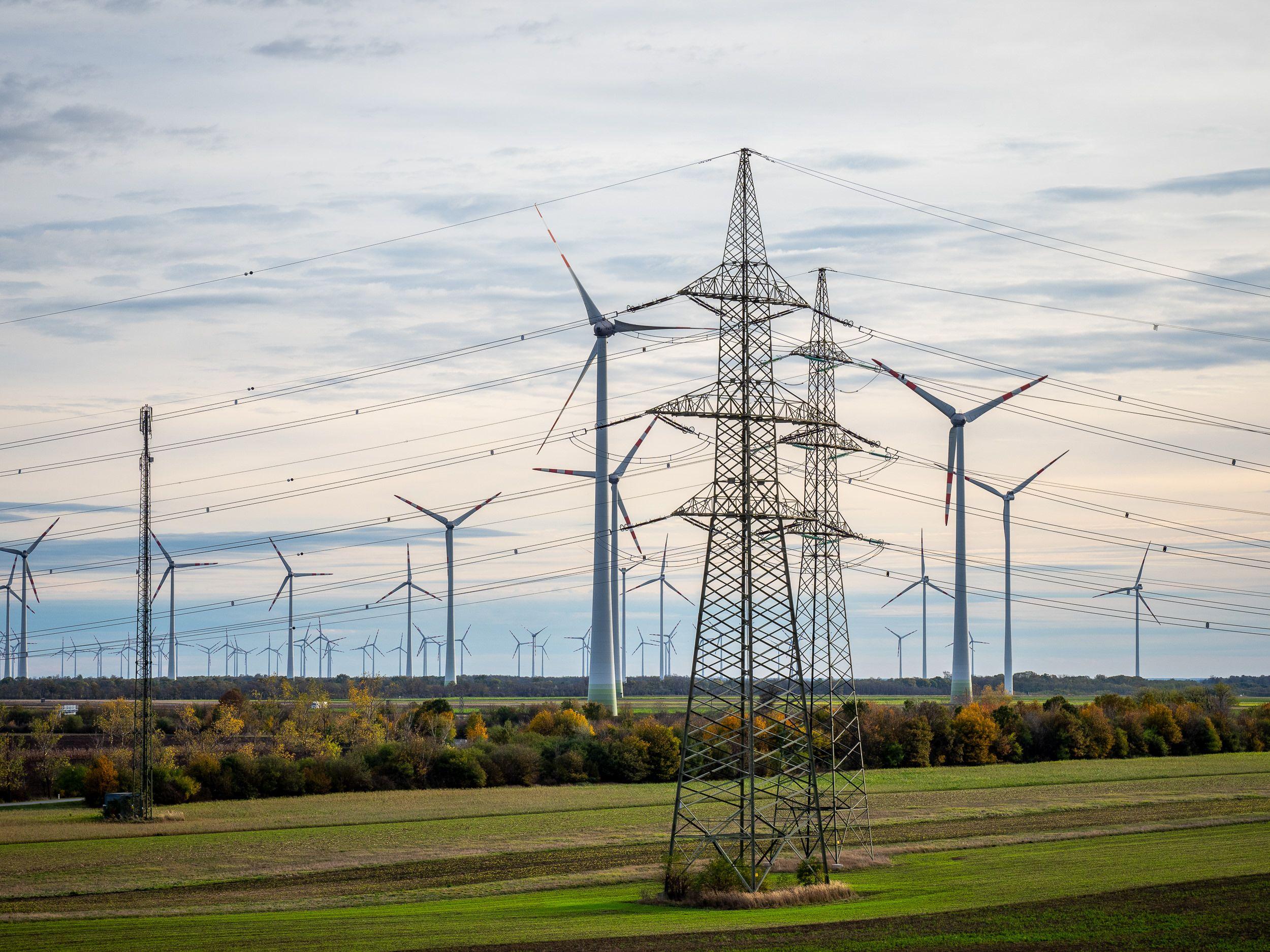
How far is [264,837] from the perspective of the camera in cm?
5909

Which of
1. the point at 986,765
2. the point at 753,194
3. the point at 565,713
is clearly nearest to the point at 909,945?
the point at 753,194

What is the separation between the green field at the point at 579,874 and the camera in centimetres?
3175

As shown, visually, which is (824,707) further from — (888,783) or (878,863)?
(888,783)

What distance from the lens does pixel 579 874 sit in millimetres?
46375

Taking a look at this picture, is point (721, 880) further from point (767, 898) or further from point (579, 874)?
point (579, 874)

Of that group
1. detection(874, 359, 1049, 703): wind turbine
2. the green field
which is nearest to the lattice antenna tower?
the green field

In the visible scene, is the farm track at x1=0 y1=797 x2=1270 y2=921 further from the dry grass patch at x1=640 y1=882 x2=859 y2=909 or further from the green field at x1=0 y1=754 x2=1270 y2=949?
the dry grass patch at x1=640 y1=882 x2=859 y2=909

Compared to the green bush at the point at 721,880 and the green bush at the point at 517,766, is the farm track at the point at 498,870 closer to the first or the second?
the green bush at the point at 721,880

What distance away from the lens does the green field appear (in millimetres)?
31750

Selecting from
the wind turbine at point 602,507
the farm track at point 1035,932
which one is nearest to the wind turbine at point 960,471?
the wind turbine at point 602,507

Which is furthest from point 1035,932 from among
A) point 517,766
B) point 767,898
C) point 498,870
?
point 517,766

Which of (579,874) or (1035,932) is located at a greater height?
(1035,932)

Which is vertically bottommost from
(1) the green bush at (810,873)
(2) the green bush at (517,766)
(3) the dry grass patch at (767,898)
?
(2) the green bush at (517,766)

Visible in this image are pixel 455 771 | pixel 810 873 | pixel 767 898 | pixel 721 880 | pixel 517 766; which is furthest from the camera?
pixel 517 766
